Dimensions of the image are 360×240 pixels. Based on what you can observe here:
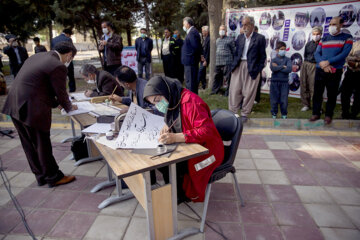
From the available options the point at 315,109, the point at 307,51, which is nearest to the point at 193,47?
the point at 307,51

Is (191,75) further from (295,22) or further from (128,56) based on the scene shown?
(128,56)

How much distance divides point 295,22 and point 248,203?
16.3ft

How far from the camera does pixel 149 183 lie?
6.30 feet

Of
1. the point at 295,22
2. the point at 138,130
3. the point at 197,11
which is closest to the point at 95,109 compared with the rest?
the point at 138,130

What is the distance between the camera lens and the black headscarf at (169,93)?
2.10 m

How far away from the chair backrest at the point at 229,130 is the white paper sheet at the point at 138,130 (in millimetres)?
641

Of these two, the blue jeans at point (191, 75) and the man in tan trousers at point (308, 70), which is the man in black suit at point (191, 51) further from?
the man in tan trousers at point (308, 70)

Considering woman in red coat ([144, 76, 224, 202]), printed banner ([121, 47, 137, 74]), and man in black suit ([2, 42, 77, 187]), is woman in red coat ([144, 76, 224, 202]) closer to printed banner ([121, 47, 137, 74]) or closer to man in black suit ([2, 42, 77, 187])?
man in black suit ([2, 42, 77, 187])

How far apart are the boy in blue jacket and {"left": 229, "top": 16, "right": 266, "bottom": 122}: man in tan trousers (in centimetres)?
30

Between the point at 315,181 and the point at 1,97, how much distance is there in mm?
8721

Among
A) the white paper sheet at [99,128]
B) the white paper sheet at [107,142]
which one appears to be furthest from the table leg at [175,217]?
the white paper sheet at [99,128]

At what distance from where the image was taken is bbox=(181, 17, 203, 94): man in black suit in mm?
6340

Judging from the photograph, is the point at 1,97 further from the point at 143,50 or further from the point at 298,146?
the point at 298,146

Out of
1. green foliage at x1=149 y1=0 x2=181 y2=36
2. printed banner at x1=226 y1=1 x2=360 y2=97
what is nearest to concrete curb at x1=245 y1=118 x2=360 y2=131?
printed banner at x1=226 y1=1 x2=360 y2=97
